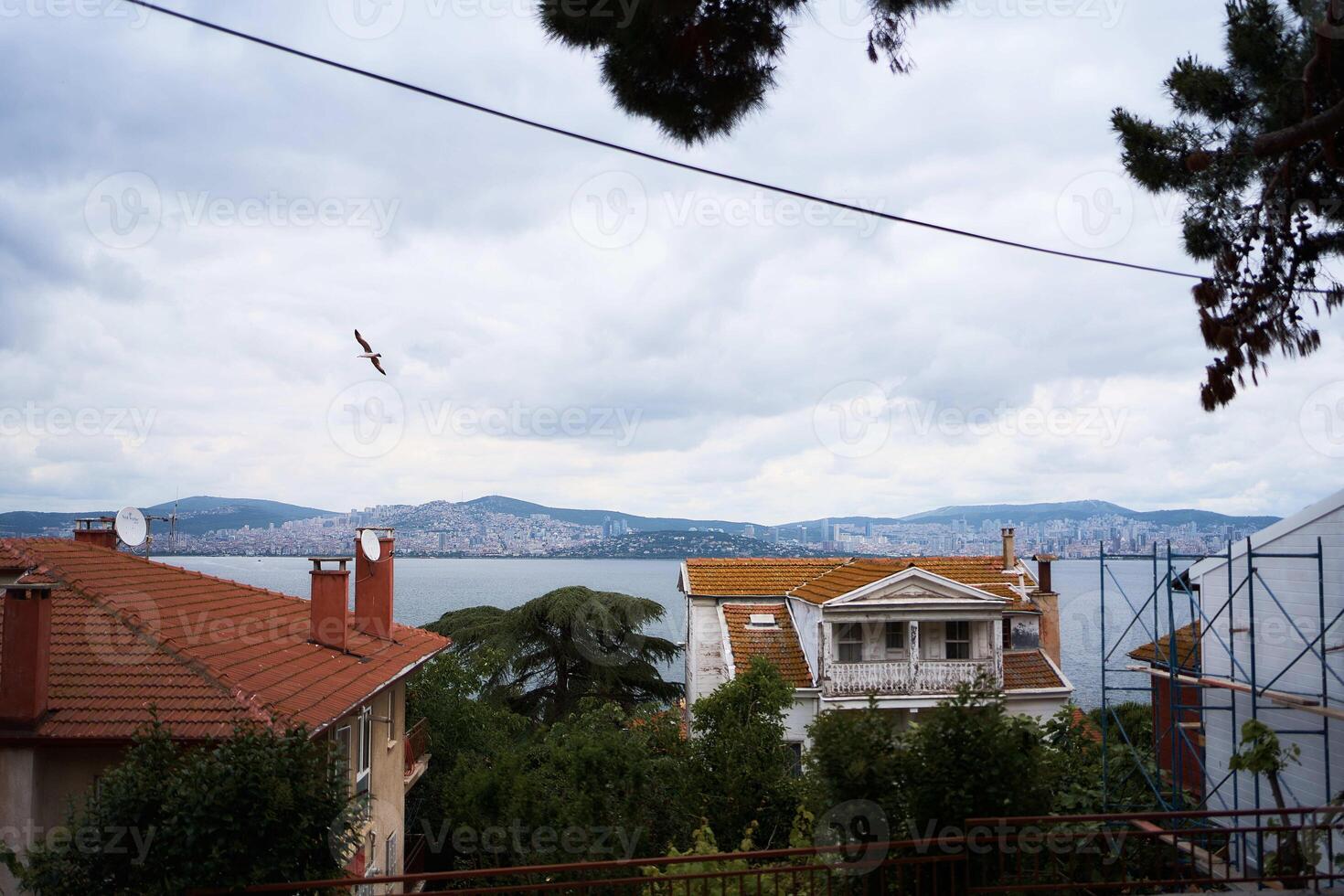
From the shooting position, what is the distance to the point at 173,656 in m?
10.9

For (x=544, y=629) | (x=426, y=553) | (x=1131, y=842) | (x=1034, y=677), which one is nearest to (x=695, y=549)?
(x=426, y=553)

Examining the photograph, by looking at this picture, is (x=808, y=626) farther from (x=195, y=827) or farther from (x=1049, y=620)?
(x=195, y=827)

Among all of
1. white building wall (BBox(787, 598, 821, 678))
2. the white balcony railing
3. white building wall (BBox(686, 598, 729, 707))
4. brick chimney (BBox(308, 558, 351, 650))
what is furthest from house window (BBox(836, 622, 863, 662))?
brick chimney (BBox(308, 558, 351, 650))

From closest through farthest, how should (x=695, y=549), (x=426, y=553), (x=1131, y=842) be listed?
(x=1131, y=842), (x=426, y=553), (x=695, y=549)

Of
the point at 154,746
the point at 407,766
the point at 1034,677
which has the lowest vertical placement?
the point at 407,766

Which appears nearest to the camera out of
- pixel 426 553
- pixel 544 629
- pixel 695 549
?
pixel 544 629

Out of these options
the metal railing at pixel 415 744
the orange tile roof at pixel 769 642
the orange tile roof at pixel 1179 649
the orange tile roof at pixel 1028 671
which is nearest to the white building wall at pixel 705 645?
the orange tile roof at pixel 769 642

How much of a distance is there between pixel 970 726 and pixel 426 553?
1877 inches

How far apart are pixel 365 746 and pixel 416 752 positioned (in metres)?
3.73

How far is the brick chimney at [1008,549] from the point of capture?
78.0 ft

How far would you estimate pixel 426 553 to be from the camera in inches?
2058

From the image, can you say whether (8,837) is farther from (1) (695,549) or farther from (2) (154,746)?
(1) (695,549)

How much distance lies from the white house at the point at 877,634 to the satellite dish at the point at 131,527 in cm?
1179

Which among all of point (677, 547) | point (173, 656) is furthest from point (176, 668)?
point (677, 547)
